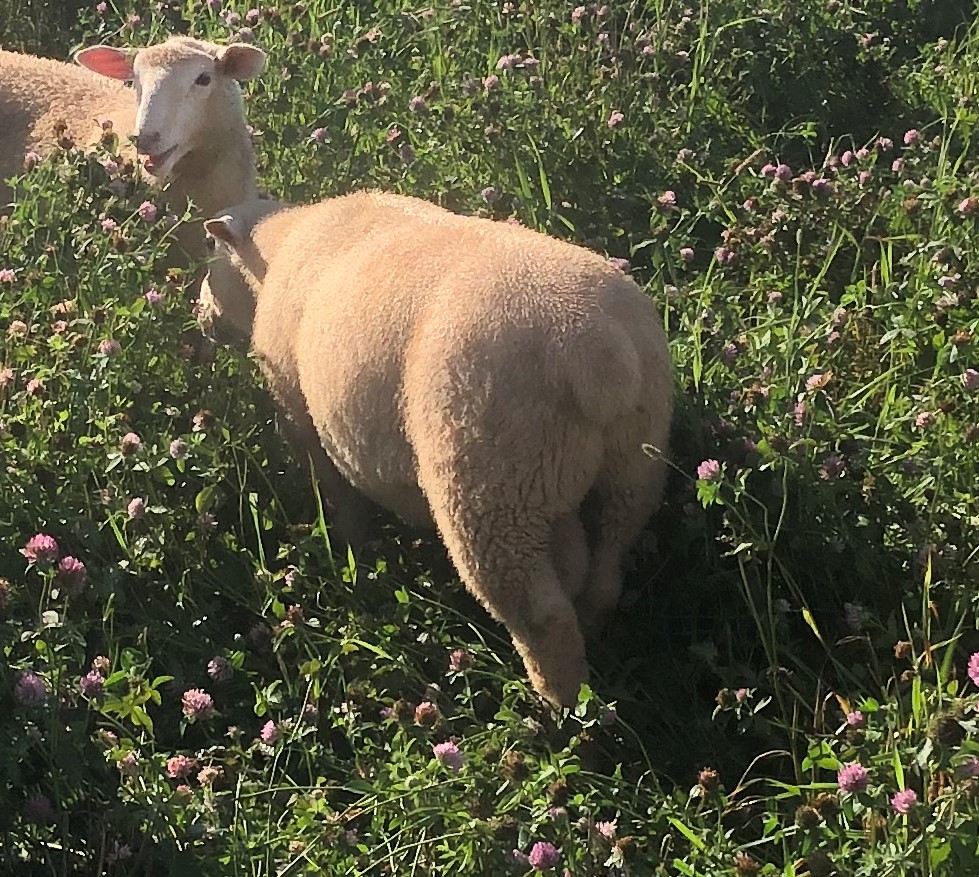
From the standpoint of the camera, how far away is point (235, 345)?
430cm

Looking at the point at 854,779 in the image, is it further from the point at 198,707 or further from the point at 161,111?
the point at 161,111

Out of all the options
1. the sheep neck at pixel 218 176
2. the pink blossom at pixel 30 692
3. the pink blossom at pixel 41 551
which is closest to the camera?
the pink blossom at pixel 30 692

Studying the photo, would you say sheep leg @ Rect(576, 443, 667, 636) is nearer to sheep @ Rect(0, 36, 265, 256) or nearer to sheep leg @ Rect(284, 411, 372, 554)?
sheep leg @ Rect(284, 411, 372, 554)

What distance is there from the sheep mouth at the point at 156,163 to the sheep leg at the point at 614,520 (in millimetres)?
2346

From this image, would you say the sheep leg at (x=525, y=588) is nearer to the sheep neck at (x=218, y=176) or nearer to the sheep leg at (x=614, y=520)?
the sheep leg at (x=614, y=520)

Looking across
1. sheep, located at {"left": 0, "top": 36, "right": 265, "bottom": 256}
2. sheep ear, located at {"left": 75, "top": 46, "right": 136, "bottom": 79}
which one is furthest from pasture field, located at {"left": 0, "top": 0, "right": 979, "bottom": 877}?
sheep ear, located at {"left": 75, "top": 46, "right": 136, "bottom": 79}

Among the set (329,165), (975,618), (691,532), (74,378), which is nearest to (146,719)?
(74,378)

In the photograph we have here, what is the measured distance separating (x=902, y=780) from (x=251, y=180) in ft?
12.5

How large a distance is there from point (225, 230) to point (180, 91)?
95 cm

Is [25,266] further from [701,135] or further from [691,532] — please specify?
[701,135]

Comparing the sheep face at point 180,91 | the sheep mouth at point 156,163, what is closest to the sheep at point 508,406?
the sheep mouth at point 156,163

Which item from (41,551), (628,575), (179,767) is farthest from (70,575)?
(628,575)

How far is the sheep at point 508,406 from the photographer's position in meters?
2.79

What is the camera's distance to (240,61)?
4949 millimetres
